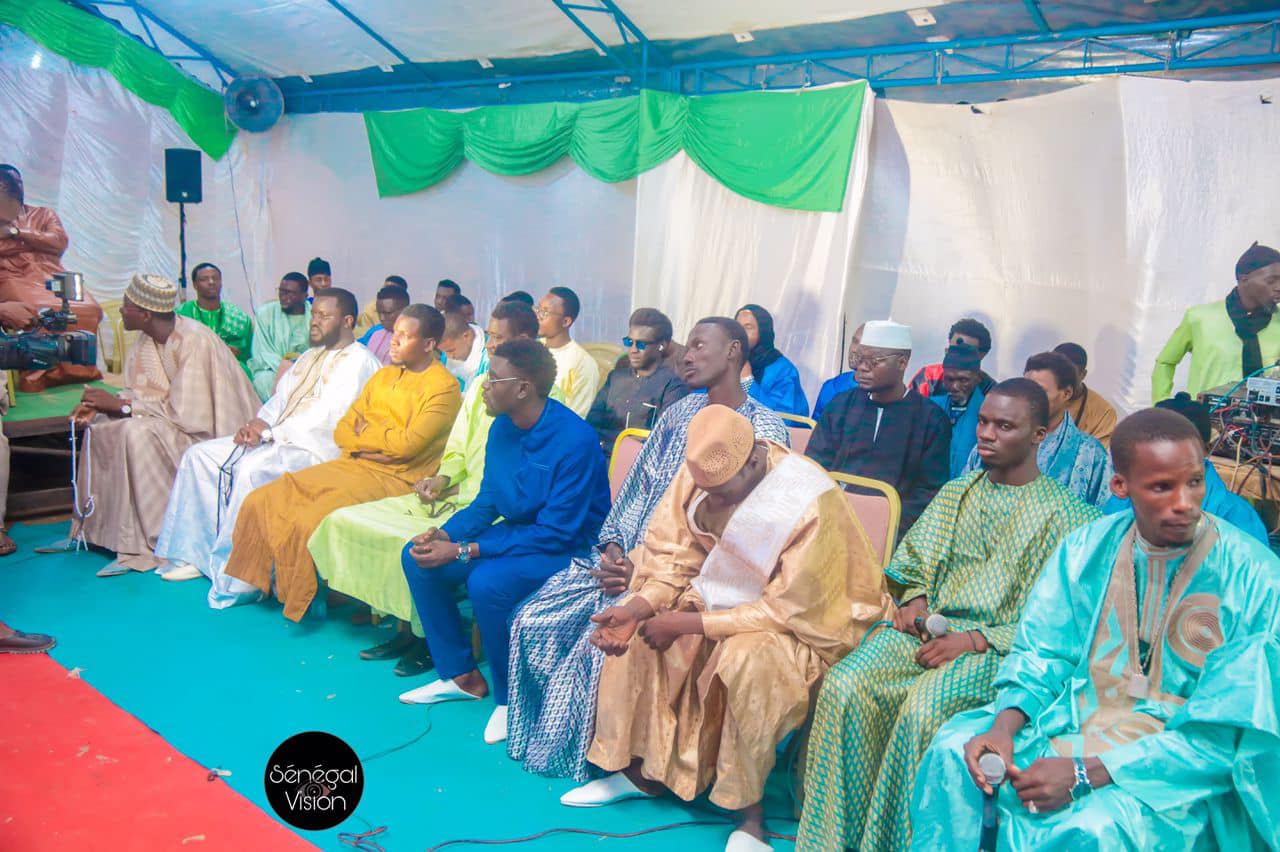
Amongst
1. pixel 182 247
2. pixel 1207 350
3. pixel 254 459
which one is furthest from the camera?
pixel 182 247

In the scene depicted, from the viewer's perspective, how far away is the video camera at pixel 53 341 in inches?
191

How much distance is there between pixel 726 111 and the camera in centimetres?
772

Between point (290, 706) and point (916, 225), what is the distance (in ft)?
16.6

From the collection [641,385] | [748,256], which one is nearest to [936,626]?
[641,385]

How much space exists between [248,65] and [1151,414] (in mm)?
12024

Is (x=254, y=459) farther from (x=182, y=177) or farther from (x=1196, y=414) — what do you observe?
(x=182, y=177)

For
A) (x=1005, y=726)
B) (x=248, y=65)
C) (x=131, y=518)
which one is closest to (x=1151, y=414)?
(x=1005, y=726)

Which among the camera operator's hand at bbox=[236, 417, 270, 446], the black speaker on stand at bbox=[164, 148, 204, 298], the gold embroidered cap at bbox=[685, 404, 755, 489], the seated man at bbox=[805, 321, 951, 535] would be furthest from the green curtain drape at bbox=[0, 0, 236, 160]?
the gold embroidered cap at bbox=[685, 404, 755, 489]

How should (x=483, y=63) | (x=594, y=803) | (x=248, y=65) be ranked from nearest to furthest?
(x=594, y=803) → (x=483, y=63) → (x=248, y=65)

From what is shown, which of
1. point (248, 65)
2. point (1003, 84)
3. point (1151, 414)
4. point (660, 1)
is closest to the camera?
point (1151, 414)

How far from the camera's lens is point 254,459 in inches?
222

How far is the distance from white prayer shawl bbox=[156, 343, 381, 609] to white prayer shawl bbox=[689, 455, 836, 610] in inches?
123

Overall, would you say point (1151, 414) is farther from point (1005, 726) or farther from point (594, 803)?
point (594, 803)

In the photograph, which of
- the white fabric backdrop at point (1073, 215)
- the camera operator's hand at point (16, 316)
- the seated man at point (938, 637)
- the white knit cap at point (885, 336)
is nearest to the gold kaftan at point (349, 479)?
the camera operator's hand at point (16, 316)
